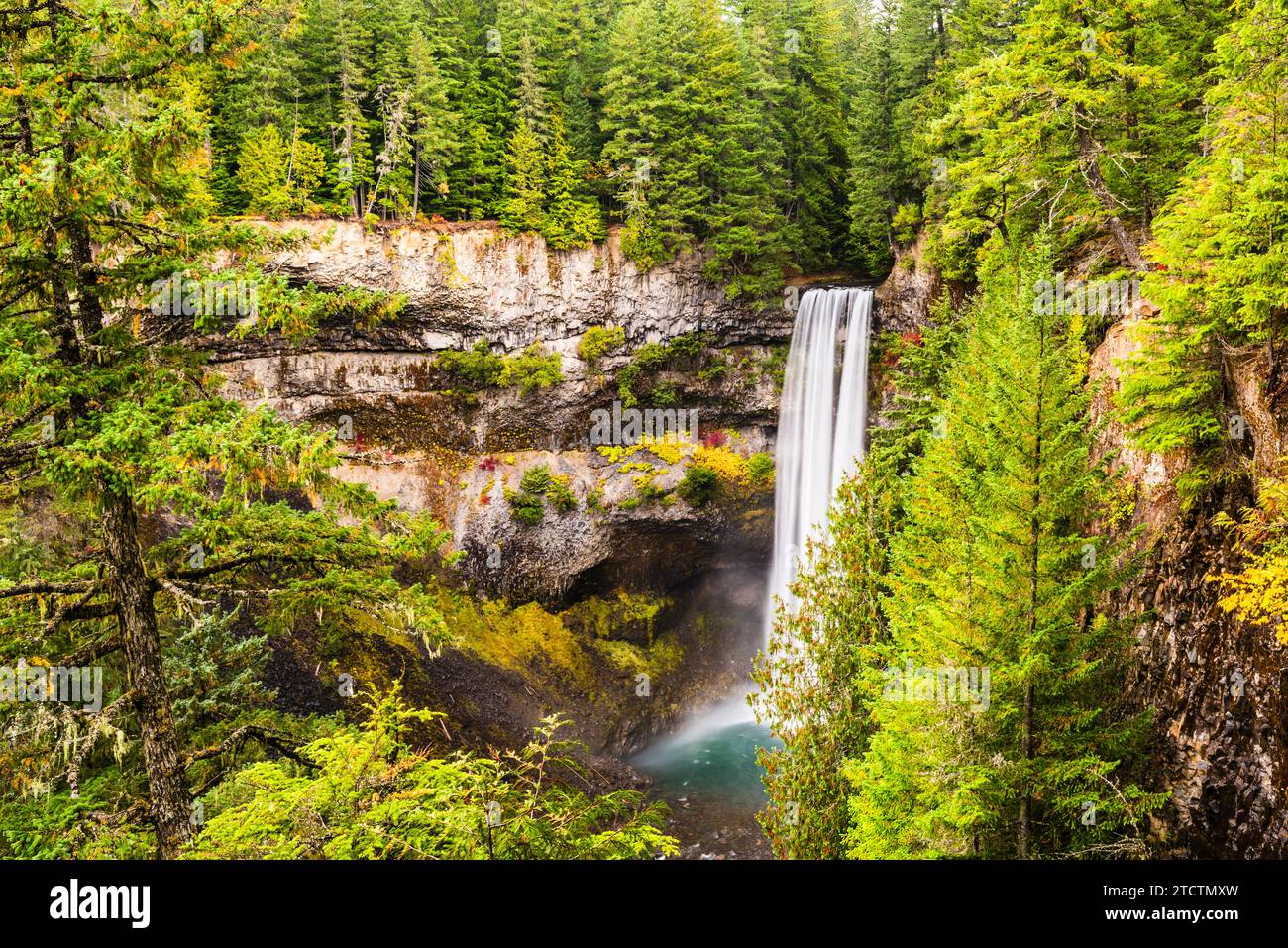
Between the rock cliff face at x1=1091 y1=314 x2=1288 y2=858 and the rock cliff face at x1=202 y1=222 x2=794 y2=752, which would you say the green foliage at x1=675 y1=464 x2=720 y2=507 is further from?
the rock cliff face at x1=1091 y1=314 x2=1288 y2=858

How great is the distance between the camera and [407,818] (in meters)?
5.51

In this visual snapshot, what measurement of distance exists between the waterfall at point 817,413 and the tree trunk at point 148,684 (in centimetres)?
2158

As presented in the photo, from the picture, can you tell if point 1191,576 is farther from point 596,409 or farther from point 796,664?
point 596,409

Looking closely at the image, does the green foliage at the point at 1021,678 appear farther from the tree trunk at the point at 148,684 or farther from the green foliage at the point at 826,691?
the tree trunk at the point at 148,684

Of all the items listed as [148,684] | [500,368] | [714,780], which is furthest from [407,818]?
[500,368]

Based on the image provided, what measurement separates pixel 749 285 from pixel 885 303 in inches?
216

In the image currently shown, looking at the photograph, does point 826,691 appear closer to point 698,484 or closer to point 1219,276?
point 1219,276

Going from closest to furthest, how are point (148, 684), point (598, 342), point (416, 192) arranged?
point (148, 684) < point (416, 192) < point (598, 342)

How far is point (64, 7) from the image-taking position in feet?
21.8

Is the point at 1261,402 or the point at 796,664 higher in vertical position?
the point at 1261,402

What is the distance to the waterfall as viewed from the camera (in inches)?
1075

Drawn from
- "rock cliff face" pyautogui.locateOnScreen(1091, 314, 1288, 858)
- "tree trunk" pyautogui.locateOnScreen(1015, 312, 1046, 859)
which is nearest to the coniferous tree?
"tree trunk" pyautogui.locateOnScreen(1015, 312, 1046, 859)

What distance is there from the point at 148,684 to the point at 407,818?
11.8 feet
